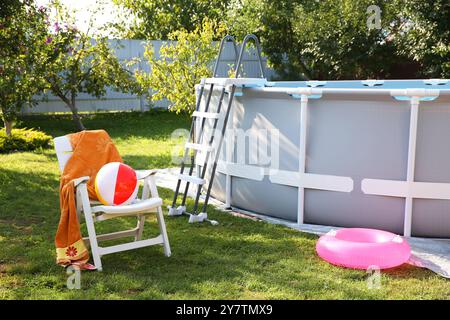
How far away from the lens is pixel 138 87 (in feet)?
39.5

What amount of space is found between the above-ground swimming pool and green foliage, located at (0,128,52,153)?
5.38 metres

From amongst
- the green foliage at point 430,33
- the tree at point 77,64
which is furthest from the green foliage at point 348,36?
the tree at point 77,64

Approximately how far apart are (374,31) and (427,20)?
1.76 meters

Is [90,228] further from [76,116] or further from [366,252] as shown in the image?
[76,116]

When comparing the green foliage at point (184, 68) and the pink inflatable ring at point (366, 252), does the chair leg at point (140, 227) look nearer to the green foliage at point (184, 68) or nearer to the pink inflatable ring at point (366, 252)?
the pink inflatable ring at point (366, 252)

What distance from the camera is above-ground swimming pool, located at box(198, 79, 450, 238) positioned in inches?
178

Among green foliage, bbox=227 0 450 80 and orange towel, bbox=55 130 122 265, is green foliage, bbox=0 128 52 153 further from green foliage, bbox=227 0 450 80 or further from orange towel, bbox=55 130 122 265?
green foliage, bbox=227 0 450 80

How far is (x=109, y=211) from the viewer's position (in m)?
3.86

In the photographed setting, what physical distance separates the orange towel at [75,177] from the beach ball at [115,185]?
0.21 meters

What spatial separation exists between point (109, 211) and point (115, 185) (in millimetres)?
259

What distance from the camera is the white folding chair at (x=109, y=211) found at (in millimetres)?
3861
